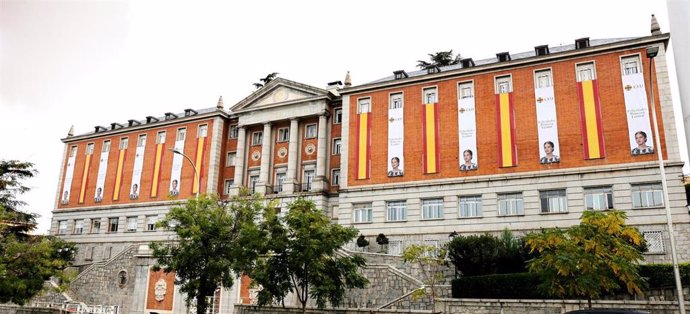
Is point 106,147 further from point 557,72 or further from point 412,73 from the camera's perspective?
point 557,72

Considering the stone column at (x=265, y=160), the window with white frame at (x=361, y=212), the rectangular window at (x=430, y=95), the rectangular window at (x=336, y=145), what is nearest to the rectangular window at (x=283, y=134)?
the stone column at (x=265, y=160)

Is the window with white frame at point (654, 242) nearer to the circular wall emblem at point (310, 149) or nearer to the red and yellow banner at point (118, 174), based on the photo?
the circular wall emblem at point (310, 149)

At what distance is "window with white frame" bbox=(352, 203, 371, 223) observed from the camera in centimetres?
4295

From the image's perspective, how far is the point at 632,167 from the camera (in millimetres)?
34406

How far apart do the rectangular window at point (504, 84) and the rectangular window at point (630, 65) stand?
743cm

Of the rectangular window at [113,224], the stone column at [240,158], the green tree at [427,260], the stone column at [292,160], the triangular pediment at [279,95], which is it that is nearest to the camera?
the green tree at [427,260]

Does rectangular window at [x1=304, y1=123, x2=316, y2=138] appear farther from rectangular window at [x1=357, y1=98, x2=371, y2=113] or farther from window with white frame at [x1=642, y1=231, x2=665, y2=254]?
window with white frame at [x1=642, y1=231, x2=665, y2=254]

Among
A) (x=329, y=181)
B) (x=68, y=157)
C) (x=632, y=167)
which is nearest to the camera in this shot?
(x=632, y=167)

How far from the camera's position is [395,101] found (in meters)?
44.5

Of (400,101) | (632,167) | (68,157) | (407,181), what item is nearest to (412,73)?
(400,101)

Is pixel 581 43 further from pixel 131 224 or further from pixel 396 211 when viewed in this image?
pixel 131 224

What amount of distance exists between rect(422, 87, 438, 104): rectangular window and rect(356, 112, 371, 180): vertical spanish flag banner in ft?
16.7

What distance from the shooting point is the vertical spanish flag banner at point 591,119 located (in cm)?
3581

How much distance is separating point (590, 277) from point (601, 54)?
883 inches
